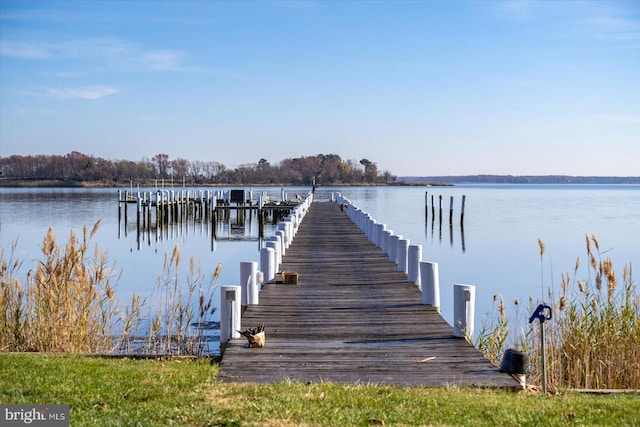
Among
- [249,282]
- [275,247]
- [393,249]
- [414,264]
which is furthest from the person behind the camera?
[393,249]

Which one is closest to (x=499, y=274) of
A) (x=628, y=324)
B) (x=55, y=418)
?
(x=628, y=324)

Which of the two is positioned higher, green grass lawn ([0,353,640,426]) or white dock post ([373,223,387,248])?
white dock post ([373,223,387,248])

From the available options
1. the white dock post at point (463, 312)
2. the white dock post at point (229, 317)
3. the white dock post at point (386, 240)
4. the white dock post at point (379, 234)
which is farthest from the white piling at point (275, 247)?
the white dock post at point (463, 312)

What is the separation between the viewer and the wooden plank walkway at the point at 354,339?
25.6ft

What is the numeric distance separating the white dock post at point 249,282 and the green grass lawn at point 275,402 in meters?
3.38

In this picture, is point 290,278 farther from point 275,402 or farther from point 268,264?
point 275,402

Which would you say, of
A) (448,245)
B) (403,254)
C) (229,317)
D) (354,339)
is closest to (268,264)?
(403,254)

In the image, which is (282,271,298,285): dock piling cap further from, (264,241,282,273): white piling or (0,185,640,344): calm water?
(0,185,640,344): calm water

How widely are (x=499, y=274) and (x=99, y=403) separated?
79.2ft

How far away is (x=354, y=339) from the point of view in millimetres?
9469

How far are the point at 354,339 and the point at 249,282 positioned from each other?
8.40 ft

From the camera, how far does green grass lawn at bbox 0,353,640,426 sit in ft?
20.4

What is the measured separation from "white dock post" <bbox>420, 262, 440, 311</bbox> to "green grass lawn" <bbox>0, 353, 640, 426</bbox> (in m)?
3.98

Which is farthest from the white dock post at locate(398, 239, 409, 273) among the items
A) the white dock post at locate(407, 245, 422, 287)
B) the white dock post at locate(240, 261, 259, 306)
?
the white dock post at locate(240, 261, 259, 306)
